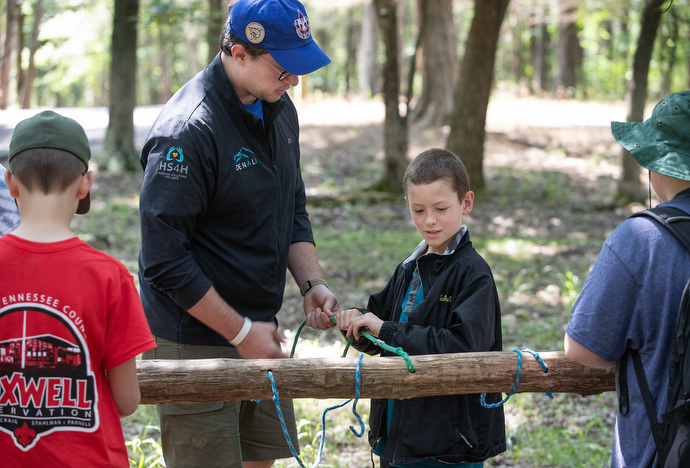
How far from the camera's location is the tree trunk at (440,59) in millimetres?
17531

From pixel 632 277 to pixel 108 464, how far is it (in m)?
1.73

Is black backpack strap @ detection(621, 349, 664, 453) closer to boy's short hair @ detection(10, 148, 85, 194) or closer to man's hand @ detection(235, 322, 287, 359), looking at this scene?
man's hand @ detection(235, 322, 287, 359)

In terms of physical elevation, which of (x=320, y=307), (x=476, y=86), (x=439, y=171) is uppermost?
(x=476, y=86)

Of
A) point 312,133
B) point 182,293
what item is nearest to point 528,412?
point 182,293

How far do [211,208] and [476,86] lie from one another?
10236 mm

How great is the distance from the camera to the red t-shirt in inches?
68.5

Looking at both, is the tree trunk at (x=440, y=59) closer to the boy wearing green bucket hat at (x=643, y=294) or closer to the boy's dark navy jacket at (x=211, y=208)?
the boy's dark navy jacket at (x=211, y=208)

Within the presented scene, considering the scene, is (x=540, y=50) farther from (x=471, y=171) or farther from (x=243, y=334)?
(x=243, y=334)

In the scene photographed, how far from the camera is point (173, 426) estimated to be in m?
2.66

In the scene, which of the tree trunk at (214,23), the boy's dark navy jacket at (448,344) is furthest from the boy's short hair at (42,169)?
the tree trunk at (214,23)

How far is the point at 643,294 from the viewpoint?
76.3 inches

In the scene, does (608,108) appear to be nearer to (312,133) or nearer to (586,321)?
(312,133)

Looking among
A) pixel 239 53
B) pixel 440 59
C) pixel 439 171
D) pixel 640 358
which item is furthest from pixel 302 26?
pixel 440 59

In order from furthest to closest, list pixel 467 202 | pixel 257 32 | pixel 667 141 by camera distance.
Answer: pixel 467 202, pixel 257 32, pixel 667 141
